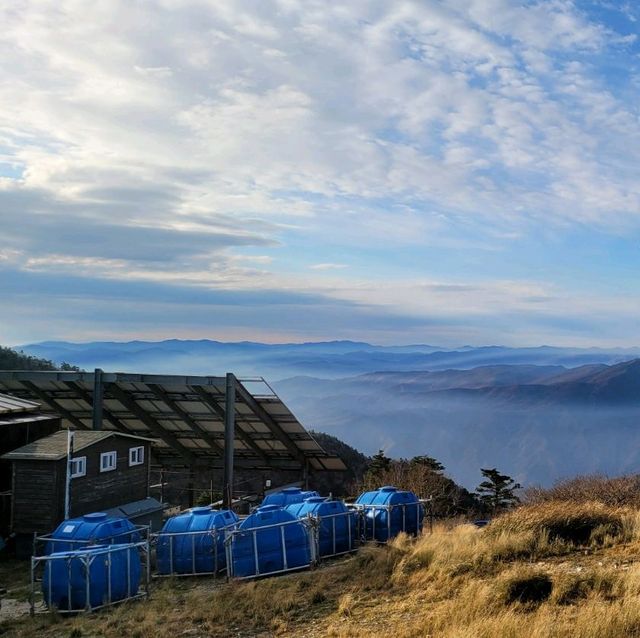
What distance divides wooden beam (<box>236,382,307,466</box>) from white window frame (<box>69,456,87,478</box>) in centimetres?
708

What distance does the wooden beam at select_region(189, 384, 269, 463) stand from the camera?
30.2 metres

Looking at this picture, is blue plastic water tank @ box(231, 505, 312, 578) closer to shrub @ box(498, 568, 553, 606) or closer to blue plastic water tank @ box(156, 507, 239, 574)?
blue plastic water tank @ box(156, 507, 239, 574)

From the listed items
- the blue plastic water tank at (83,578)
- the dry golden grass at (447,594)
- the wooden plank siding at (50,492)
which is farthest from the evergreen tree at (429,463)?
the blue plastic water tank at (83,578)

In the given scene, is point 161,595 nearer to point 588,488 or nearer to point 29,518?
point 29,518

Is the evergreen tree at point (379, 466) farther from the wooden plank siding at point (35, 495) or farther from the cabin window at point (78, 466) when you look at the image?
the wooden plank siding at point (35, 495)

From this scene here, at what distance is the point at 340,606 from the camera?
1407 cm

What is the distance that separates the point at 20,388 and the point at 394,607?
25.5 meters

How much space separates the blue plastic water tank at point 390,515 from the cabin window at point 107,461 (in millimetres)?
10617

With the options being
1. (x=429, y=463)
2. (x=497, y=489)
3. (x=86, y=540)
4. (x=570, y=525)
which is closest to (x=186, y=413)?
(x=86, y=540)

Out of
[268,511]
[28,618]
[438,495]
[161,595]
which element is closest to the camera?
[28,618]

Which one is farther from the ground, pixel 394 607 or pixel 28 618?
pixel 394 607

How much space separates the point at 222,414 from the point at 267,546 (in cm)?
1279

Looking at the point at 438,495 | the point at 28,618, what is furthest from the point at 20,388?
the point at 438,495

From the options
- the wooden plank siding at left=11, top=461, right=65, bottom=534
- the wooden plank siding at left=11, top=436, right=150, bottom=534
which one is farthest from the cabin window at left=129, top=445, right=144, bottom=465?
the wooden plank siding at left=11, top=461, right=65, bottom=534
